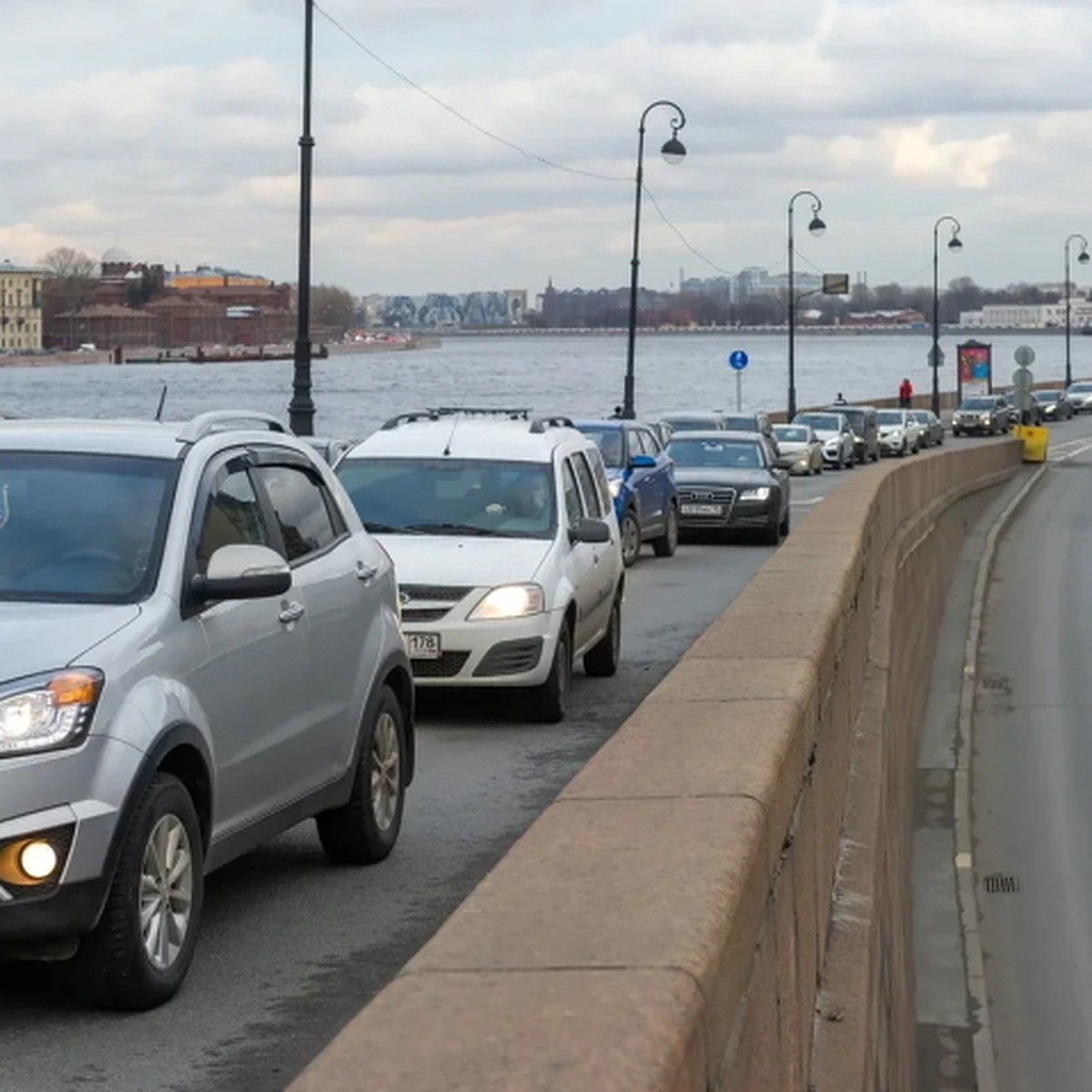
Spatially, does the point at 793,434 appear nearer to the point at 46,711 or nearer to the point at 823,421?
the point at 823,421

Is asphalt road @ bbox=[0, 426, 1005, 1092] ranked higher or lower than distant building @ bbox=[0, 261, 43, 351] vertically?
lower

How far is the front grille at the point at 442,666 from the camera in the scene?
513 inches

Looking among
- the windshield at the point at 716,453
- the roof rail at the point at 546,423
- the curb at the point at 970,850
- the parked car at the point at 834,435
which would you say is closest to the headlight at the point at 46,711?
the roof rail at the point at 546,423

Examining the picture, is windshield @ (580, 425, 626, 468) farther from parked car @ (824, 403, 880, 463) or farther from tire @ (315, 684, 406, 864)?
parked car @ (824, 403, 880, 463)

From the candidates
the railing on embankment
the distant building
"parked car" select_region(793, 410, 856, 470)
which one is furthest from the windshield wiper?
the distant building

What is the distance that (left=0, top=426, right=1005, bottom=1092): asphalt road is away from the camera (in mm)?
6117

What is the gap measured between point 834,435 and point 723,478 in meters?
31.9

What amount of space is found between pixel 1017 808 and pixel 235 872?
2520 centimetres

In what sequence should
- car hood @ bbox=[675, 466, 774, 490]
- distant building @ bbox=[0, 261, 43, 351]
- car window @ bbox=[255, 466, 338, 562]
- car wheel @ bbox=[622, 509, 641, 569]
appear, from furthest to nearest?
distant building @ bbox=[0, 261, 43, 351] < car hood @ bbox=[675, 466, 774, 490] < car wheel @ bbox=[622, 509, 641, 569] < car window @ bbox=[255, 466, 338, 562]

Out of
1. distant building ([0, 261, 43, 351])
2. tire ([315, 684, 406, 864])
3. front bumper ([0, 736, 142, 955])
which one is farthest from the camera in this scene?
distant building ([0, 261, 43, 351])

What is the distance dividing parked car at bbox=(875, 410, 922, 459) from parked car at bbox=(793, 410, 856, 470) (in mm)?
Answer: 6327

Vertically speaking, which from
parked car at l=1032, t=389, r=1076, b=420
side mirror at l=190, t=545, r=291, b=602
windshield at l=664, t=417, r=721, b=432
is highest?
parked car at l=1032, t=389, r=1076, b=420

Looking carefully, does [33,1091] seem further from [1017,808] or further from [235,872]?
[1017,808]

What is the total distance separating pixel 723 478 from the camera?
1232 inches
